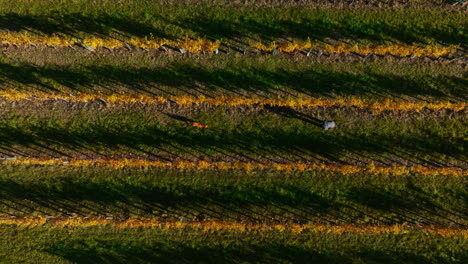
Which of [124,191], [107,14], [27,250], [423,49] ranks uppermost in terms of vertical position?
[423,49]

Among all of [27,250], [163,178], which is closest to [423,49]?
[163,178]

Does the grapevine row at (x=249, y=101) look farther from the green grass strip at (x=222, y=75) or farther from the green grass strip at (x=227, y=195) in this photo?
A: the green grass strip at (x=227, y=195)

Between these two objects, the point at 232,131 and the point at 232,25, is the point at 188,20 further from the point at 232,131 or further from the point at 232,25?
the point at 232,131

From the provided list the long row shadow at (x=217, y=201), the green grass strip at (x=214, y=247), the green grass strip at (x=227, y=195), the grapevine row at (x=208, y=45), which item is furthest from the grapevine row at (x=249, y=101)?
the green grass strip at (x=214, y=247)

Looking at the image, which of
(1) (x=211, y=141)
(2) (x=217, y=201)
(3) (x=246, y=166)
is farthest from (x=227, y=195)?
(1) (x=211, y=141)

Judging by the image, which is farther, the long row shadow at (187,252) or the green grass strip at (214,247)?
the long row shadow at (187,252)

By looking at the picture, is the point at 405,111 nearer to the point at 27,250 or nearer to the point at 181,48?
the point at 181,48

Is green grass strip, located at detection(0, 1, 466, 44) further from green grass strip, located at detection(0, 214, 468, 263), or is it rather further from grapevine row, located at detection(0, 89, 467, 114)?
green grass strip, located at detection(0, 214, 468, 263)

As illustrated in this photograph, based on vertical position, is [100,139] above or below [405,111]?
below
